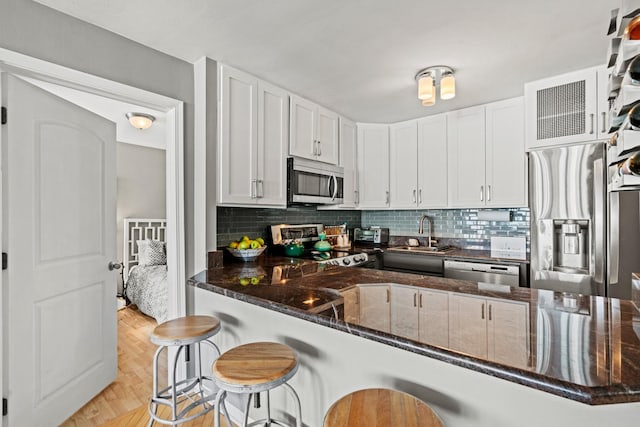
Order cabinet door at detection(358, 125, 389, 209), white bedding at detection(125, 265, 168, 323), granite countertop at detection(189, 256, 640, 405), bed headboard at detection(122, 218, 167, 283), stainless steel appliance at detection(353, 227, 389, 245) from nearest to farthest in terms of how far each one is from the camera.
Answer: granite countertop at detection(189, 256, 640, 405) → white bedding at detection(125, 265, 168, 323) → cabinet door at detection(358, 125, 389, 209) → stainless steel appliance at detection(353, 227, 389, 245) → bed headboard at detection(122, 218, 167, 283)

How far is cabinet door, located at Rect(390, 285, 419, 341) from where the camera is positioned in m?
1.12

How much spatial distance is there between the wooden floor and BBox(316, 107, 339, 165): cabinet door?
2405mm

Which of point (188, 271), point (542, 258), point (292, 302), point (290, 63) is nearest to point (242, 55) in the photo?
point (290, 63)

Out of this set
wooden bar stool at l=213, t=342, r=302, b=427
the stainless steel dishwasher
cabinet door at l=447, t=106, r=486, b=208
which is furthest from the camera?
cabinet door at l=447, t=106, r=486, b=208

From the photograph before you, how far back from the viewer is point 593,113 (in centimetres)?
248

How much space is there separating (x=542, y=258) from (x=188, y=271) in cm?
277

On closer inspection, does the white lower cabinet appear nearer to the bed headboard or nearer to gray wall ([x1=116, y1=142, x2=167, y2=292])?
the bed headboard

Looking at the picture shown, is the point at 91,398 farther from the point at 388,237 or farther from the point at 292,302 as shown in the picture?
the point at 388,237

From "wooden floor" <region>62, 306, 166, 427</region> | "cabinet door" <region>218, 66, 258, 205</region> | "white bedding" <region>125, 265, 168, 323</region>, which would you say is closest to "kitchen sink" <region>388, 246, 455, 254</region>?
"cabinet door" <region>218, 66, 258, 205</region>

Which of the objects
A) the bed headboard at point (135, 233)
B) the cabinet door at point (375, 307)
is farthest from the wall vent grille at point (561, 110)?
the bed headboard at point (135, 233)

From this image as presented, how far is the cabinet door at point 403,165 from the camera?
3668mm

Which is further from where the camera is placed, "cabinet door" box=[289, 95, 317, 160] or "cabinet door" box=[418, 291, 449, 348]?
"cabinet door" box=[289, 95, 317, 160]

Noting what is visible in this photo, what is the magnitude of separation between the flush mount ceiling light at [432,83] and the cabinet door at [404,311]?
1447 mm

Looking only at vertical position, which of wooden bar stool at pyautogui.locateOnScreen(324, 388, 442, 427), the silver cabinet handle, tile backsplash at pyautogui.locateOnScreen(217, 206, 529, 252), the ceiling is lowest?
wooden bar stool at pyautogui.locateOnScreen(324, 388, 442, 427)
